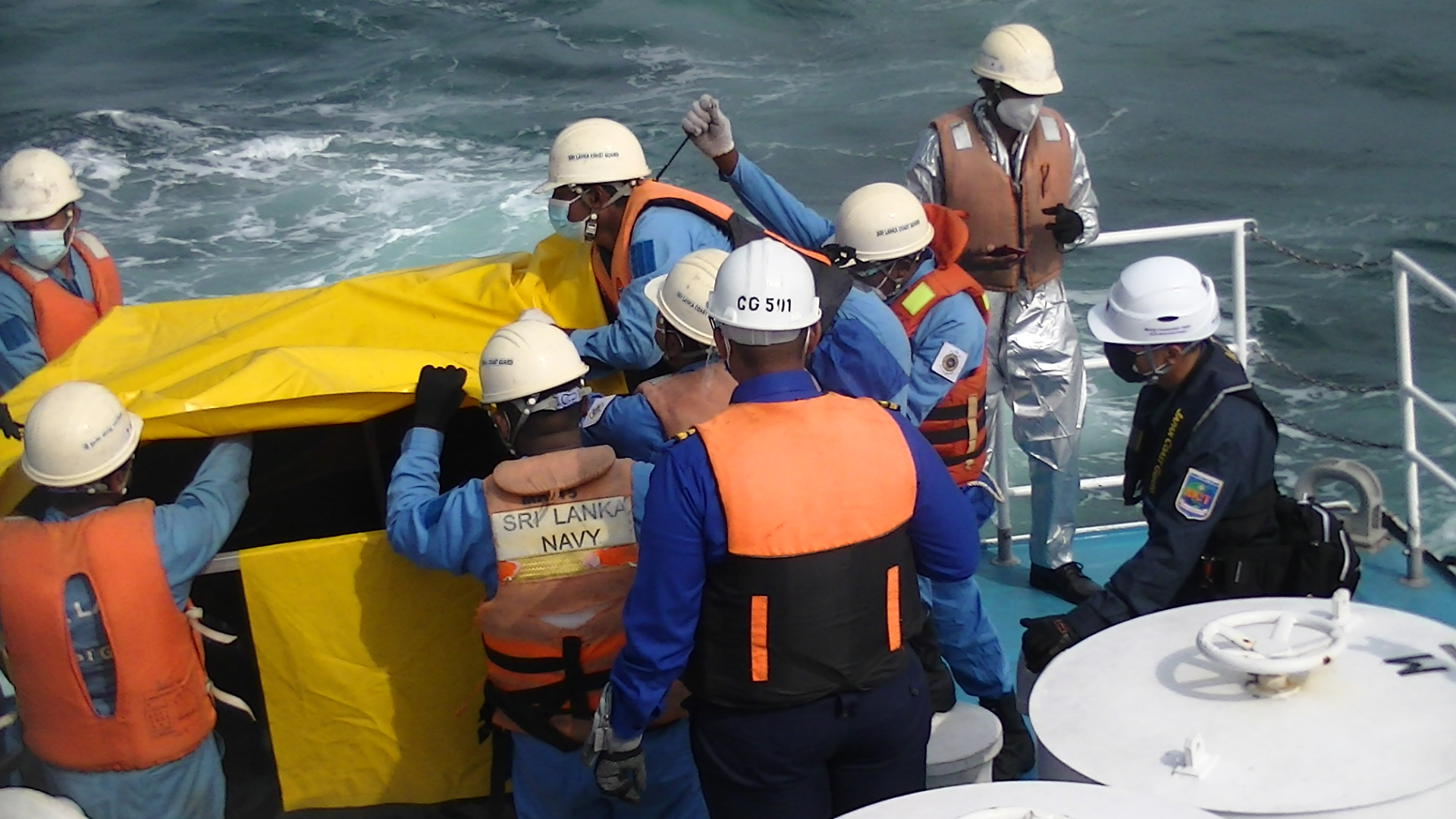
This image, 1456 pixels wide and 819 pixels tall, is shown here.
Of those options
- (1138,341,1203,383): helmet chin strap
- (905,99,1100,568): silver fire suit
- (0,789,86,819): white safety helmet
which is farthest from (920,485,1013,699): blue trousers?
(0,789,86,819): white safety helmet

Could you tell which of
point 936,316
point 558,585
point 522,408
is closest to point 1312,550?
point 936,316

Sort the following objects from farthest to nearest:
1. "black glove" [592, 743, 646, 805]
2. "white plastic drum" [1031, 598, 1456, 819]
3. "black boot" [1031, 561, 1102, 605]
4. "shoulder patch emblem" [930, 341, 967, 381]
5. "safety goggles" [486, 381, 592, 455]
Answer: "black boot" [1031, 561, 1102, 605] → "shoulder patch emblem" [930, 341, 967, 381] → "safety goggles" [486, 381, 592, 455] → "black glove" [592, 743, 646, 805] → "white plastic drum" [1031, 598, 1456, 819]

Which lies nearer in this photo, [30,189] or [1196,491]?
[1196,491]

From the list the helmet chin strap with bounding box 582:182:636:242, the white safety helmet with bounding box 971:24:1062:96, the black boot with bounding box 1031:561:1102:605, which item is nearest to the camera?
the helmet chin strap with bounding box 582:182:636:242

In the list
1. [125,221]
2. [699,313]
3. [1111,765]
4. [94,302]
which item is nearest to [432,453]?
[699,313]

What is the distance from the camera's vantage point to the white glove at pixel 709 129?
427 centimetres

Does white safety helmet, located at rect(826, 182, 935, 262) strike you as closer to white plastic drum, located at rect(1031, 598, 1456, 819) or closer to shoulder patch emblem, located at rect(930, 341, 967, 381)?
shoulder patch emblem, located at rect(930, 341, 967, 381)

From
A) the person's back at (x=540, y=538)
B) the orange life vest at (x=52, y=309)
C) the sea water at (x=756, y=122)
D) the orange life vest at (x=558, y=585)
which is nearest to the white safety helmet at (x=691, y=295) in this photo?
the person's back at (x=540, y=538)

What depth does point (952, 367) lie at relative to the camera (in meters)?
3.99

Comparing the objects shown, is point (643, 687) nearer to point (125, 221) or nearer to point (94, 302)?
point (94, 302)

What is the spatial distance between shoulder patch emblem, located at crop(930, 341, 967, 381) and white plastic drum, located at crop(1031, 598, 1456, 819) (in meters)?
1.21

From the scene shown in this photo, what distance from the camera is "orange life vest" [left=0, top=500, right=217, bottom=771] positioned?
287 centimetres

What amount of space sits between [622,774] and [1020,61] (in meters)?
2.79

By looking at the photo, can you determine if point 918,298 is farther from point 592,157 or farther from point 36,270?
point 36,270
